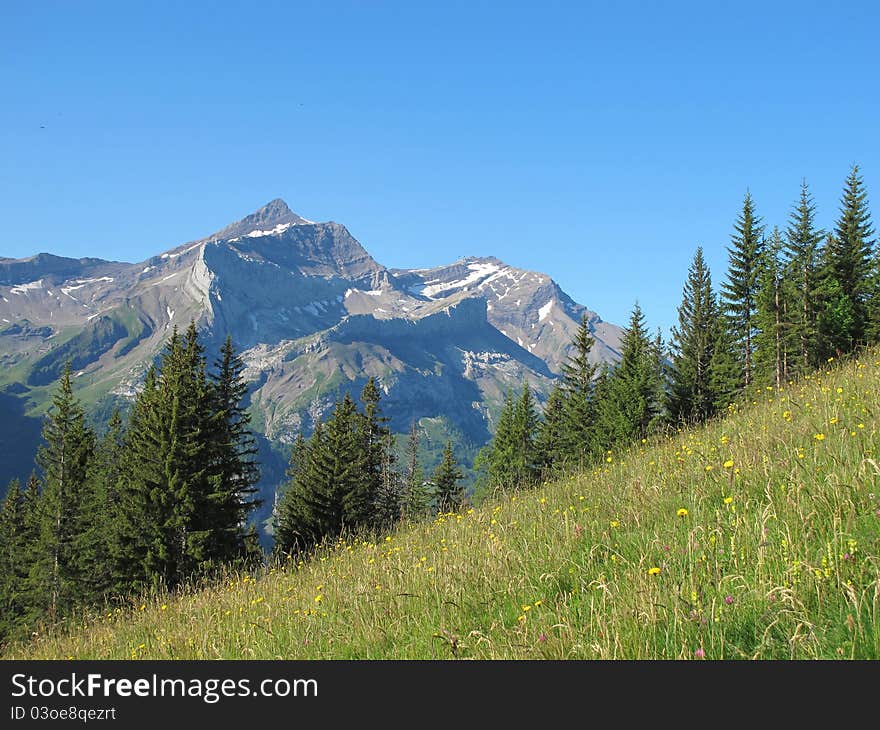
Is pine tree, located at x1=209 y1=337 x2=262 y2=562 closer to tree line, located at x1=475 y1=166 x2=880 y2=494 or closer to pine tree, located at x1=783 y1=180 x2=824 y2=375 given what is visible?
tree line, located at x1=475 y1=166 x2=880 y2=494

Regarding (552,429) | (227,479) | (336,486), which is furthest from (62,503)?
(552,429)

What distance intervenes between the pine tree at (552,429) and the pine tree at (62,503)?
3819 cm

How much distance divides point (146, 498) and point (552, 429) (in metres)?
41.1

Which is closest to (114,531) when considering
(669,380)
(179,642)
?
(179,642)

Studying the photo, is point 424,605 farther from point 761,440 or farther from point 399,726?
point 761,440

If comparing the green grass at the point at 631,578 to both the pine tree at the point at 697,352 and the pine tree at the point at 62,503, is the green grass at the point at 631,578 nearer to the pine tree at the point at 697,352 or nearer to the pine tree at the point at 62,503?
the pine tree at the point at 62,503

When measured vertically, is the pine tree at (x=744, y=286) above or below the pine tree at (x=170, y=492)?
above

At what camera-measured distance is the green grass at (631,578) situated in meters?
3.14

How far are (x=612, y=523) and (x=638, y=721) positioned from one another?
2965 millimetres

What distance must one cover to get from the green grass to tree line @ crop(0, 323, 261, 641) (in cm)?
1602

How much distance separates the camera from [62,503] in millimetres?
36750

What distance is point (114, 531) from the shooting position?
91.7 feet

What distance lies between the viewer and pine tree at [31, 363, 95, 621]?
116 ft

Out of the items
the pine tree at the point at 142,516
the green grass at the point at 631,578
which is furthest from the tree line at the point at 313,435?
the green grass at the point at 631,578
